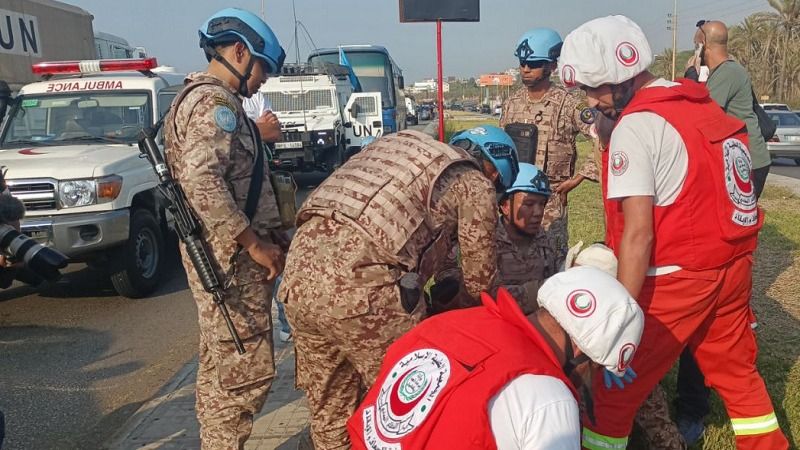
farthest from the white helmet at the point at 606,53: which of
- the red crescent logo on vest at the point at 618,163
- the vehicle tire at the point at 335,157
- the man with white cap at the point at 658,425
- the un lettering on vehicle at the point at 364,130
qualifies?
the un lettering on vehicle at the point at 364,130

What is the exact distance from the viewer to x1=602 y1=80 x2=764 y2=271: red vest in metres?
2.29

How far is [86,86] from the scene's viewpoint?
6.73 metres

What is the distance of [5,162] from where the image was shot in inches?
227

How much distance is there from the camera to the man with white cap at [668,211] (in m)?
2.26

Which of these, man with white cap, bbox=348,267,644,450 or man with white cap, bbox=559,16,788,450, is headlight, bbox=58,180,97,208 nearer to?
man with white cap, bbox=559,16,788,450

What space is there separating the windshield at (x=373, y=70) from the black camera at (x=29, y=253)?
18550 millimetres

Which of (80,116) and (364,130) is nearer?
(80,116)

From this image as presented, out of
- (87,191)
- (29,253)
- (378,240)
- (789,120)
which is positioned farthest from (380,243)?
(789,120)

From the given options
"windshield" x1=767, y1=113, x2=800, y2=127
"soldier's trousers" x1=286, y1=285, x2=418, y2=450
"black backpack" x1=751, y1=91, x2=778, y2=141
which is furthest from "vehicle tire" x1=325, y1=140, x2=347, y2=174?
"windshield" x1=767, y1=113, x2=800, y2=127

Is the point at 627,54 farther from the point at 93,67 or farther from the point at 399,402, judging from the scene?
the point at 93,67

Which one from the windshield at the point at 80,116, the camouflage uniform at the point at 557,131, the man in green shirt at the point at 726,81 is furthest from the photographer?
the windshield at the point at 80,116

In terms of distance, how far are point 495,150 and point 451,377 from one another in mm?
1215

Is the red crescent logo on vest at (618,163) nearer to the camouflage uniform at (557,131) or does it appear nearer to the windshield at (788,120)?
the camouflage uniform at (557,131)

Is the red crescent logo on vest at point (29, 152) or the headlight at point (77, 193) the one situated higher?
the red crescent logo on vest at point (29, 152)
